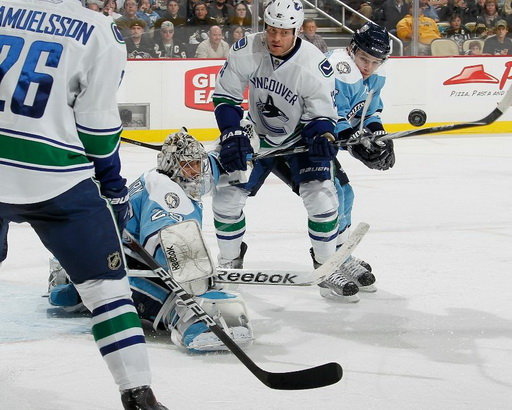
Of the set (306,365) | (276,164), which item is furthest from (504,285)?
(306,365)

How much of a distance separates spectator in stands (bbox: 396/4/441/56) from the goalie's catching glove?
194 inches

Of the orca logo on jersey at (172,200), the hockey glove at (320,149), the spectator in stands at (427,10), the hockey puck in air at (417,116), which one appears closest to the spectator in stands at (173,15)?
the spectator in stands at (427,10)

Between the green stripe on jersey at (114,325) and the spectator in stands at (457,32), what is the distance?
23.5ft

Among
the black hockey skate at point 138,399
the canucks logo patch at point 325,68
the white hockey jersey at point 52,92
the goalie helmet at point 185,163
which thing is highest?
the white hockey jersey at point 52,92

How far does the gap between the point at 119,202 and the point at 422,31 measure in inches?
275

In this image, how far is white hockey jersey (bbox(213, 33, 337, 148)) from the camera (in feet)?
11.5

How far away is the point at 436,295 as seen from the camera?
366 centimetres

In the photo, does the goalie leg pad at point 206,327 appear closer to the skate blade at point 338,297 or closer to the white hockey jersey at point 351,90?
the skate blade at point 338,297

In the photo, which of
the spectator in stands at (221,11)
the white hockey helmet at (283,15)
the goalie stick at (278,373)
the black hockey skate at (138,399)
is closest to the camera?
the black hockey skate at (138,399)

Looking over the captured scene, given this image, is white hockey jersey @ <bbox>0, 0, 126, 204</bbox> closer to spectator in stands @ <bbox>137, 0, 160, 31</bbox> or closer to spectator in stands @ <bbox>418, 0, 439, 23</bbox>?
spectator in stands @ <bbox>137, 0, 160, 31</bbox>

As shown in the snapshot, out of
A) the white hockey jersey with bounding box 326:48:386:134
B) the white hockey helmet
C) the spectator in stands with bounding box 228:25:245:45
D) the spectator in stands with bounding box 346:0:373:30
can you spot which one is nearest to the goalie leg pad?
the white hockey helmet

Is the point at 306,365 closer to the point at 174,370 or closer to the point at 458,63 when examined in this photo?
the point at 174,370

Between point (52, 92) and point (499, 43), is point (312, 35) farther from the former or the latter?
point (52, 92)

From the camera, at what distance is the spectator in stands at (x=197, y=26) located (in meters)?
8.09
